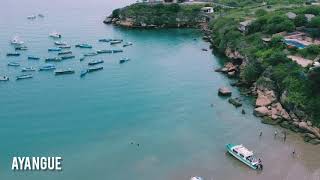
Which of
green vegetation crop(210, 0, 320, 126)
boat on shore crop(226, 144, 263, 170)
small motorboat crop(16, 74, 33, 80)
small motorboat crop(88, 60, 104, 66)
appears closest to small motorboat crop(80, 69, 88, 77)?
small motorboat crop(88, 60, 104, 66)

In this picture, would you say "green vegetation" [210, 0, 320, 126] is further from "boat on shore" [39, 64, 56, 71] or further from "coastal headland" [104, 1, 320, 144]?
"boat on shore" [39, 64, 56, 71]

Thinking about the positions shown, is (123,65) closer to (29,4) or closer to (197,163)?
(197,163)

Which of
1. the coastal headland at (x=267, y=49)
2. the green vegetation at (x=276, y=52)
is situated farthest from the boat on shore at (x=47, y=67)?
the green vegetation at (x=276, y=52)

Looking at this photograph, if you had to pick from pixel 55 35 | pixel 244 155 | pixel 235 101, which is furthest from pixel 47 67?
pixel 244 155

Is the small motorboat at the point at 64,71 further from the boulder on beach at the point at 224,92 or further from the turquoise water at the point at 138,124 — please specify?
the boulder on beach at the point at 224,92

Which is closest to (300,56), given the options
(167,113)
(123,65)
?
(167,113)

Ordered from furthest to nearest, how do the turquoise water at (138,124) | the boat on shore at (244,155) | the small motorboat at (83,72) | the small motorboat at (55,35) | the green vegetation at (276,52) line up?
the small motorboat at (55,35) → the small motorboat at (83,72) → the green vegetation at (276,52) → the boat on shore at (244,155) → the turquoise water at (138,124)

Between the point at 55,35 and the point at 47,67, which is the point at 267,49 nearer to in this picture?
the point at 47,67
